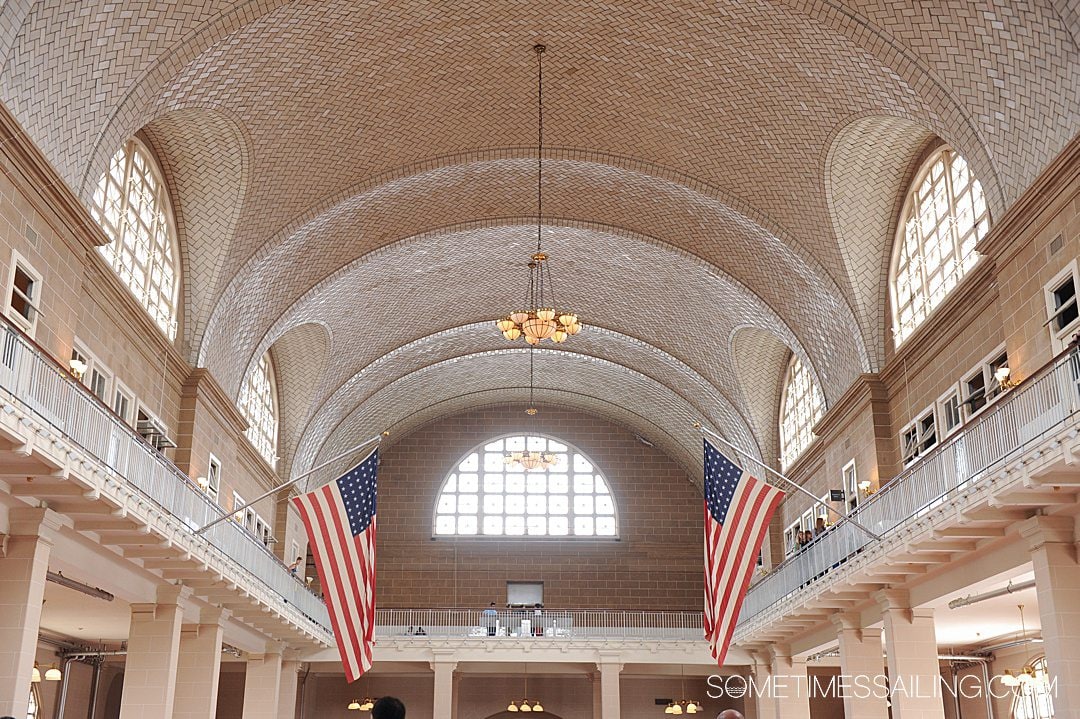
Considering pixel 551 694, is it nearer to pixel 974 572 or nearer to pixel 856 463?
pixel 856 463

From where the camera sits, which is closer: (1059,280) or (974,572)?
(1059,280)

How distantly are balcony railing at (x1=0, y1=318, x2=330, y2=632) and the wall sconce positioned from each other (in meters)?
13.6

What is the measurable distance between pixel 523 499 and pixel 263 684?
15562mm

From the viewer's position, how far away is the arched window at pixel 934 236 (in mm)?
20625

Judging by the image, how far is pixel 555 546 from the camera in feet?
144

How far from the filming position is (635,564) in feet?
143

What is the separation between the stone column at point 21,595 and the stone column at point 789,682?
69.5ft

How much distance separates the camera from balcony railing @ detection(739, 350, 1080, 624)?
14.3 meters

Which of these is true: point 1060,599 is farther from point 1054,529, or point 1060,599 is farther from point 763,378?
point 763,378

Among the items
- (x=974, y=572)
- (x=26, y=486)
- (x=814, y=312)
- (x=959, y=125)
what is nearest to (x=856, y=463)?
(x=814, y=312)

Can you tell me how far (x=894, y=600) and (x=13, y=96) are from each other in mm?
17586

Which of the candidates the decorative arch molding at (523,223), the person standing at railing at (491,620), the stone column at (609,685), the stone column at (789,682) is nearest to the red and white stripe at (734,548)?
the decorative arch molding at (523,223)

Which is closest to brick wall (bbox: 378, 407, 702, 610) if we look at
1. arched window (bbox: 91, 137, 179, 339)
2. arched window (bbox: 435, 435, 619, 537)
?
arched window (bbox: 435, 435, 619, 537)

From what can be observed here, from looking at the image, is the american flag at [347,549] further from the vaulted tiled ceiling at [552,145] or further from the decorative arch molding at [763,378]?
the decorative arch molding at [763,378]
